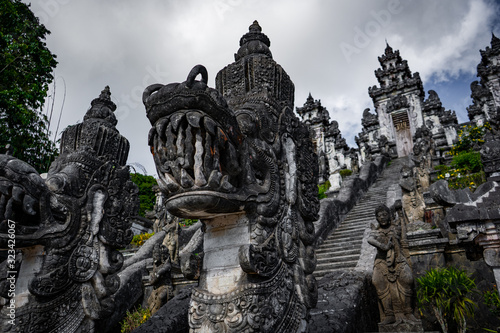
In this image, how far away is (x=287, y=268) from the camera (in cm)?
282

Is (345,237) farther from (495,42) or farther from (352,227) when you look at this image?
(495,42)

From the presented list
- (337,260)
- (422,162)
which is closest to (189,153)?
(337,260)

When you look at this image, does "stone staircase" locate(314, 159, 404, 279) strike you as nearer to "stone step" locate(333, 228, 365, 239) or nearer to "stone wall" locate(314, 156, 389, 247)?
"stone step" locate(333, 228, 365, 239)

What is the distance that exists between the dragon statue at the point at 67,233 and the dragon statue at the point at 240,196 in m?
1.62

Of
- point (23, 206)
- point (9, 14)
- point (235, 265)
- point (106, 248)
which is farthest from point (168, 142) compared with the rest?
point (9, 14)

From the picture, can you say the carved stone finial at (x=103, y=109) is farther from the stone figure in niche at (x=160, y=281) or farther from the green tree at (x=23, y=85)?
the green tree at (x=23, y=85)

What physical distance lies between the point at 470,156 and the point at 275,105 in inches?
591

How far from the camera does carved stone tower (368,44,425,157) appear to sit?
83.4 ft

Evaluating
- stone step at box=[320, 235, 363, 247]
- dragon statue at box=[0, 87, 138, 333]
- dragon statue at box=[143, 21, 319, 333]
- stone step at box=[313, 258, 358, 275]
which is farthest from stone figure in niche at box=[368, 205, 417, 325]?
dragon statue at box=[0, 87, 138, 333]

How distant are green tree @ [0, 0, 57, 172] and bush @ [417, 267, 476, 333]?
960 centimetres

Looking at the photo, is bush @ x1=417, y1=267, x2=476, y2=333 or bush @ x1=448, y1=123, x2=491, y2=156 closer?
bush @ x1=417, y1=267, x2=476, y2=333

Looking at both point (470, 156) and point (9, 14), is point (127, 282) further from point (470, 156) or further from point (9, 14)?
point (470, 156)

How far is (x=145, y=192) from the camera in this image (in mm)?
29859

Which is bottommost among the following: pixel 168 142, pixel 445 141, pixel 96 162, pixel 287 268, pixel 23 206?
pixel 287 268
